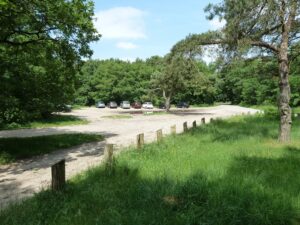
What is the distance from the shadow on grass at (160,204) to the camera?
250 inches

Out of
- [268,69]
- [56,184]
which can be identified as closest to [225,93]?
[268,69]

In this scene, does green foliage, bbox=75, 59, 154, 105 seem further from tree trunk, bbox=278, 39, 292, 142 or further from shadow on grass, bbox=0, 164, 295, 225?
shadow on grass, bbox=0, 164, 295, 225

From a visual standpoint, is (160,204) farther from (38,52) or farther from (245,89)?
(245,89)

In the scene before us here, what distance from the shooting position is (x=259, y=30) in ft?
53.5

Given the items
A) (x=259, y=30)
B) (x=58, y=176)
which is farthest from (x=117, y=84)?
(x=58, y=176)

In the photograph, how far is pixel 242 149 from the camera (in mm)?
13406

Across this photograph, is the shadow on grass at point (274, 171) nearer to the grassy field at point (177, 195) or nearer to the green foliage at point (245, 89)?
the grassy field at point (177, 195)

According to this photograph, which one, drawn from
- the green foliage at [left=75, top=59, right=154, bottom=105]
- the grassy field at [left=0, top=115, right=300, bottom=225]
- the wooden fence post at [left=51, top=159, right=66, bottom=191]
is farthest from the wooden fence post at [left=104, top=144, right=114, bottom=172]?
the green foliage at [left=75, top=59, right=154, bottom=105]

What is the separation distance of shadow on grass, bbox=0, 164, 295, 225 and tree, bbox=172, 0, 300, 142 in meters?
8.51

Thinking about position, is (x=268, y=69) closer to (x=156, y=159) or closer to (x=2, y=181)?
(x=156, y=159)

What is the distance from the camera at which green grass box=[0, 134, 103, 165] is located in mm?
15384

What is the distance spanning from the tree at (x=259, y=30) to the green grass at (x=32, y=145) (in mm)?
7544

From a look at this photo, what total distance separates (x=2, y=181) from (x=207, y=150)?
22.4 ft

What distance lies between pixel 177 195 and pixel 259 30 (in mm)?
11083
